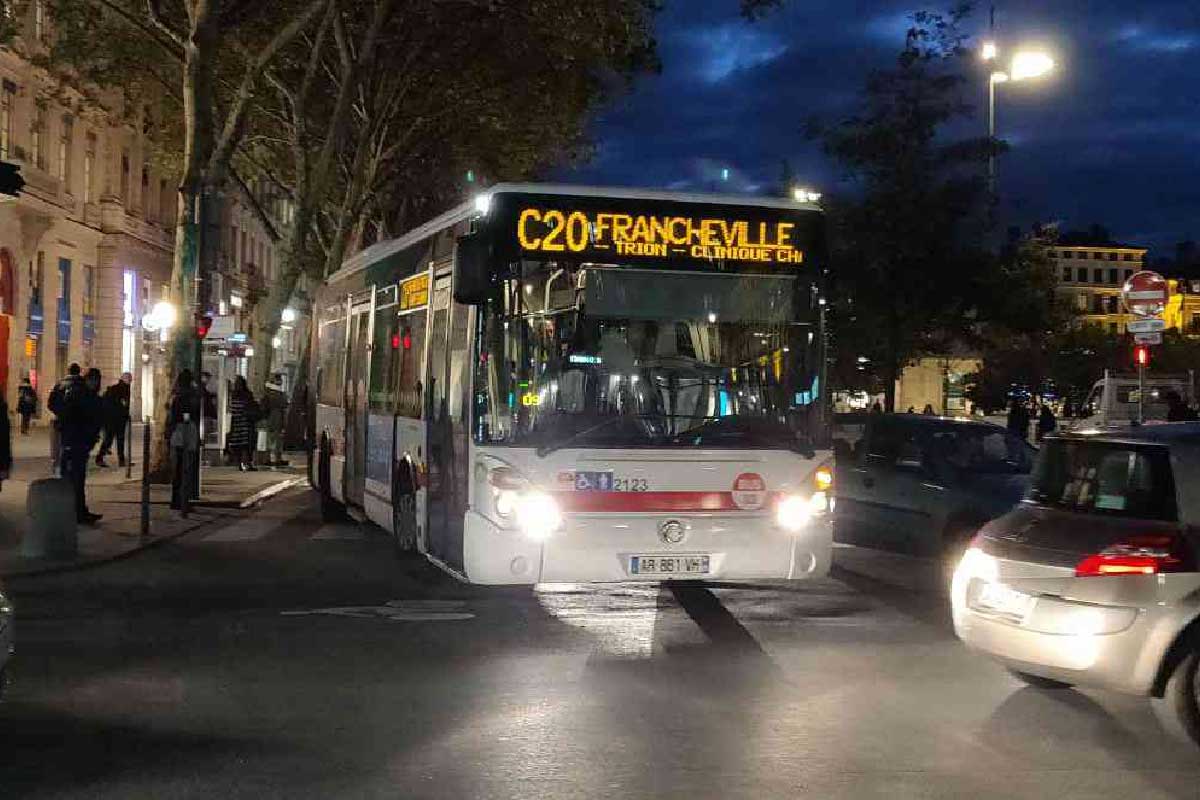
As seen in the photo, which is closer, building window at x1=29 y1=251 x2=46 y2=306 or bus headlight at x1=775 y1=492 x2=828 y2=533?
bus headlight at x1=775 y1=492 x2=828 y2=533

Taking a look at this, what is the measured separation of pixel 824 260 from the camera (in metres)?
11.2

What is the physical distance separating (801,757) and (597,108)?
105ft

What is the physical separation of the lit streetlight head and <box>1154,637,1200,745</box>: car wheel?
21494mm

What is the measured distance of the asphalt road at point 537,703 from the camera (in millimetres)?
6652

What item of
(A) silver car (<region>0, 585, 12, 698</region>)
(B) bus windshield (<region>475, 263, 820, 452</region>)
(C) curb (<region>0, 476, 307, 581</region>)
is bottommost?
(C) curb (<region>0, 476, 307, 581</region>)

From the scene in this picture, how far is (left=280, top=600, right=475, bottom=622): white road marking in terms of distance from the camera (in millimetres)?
11484

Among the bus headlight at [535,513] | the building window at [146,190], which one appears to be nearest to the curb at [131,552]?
the bus headlight at [535,513]

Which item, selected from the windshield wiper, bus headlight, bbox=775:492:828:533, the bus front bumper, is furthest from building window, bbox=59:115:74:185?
bus headlight, bbox=775:492:828:533

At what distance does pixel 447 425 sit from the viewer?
1160cm

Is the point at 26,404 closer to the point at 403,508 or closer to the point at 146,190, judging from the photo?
the point at 146,190

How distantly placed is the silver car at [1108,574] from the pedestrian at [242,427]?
2274 cm

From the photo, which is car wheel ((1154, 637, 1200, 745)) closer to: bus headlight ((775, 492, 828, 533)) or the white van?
bus headlight ((775, 492, 828, 533))

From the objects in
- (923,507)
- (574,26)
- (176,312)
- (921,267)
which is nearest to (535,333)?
(923,507)

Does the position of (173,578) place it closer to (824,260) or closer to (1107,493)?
(824,260)
